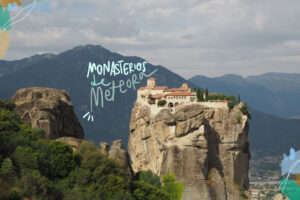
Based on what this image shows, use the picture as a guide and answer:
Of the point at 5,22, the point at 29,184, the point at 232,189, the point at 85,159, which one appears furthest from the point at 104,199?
the point at 232,189

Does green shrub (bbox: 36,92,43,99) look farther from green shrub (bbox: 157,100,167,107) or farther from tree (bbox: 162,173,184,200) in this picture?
green shrub (bbox: 157,100,167,107)

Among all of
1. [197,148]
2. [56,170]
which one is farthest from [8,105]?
[197,148]

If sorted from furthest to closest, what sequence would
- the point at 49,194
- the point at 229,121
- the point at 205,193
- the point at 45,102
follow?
the point at 229,121 < the point at 205,193 < the point at 45,102 < the point at 49,194

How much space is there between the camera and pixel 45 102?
72938 mm

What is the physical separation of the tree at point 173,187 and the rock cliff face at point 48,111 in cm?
1674

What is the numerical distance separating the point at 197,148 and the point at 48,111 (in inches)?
1166

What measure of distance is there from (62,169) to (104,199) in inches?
205

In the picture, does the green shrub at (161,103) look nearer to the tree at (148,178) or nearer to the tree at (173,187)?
the tree at (173,187)

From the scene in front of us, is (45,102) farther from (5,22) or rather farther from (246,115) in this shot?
(246,115)

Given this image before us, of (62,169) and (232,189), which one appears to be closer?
(62,169)

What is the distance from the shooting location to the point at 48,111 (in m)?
71.2

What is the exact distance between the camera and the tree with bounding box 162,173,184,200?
85.0m

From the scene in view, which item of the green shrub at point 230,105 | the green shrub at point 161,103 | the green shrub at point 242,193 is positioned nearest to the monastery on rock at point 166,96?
the green shrub at point 161,103

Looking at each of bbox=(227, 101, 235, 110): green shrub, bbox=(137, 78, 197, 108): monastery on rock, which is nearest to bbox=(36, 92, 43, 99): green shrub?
bbox=(137, 78, 197, 108): monastery on rock
